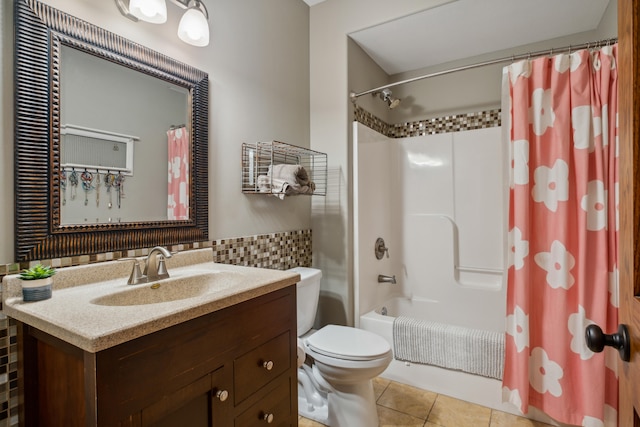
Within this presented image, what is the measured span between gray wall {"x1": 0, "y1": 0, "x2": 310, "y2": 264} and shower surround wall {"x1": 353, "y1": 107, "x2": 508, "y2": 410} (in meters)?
0.54

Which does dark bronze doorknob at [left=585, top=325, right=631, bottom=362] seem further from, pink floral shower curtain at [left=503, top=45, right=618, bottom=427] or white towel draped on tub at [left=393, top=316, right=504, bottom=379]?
white towel draped on tub at [left=393, top=316, right=504, bottom=379]

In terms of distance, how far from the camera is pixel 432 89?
281cm

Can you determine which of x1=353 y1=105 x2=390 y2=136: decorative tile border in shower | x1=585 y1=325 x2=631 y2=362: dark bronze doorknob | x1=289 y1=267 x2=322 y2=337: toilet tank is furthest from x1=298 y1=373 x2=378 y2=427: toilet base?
x1=353 y1=105 x2=390 y2=136: decorative tile border in shower

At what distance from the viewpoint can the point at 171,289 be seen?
4.08 feet

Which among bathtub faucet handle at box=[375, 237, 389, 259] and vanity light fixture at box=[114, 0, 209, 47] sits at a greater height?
vanity light fixture at box=[114, 0, 209, 47]

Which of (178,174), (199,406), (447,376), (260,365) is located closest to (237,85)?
(178,174)

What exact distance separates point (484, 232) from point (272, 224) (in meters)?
1.71

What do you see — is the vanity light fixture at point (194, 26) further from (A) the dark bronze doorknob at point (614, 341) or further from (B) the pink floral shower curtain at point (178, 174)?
(A) the dark bronze doorknob at point (614, 341)

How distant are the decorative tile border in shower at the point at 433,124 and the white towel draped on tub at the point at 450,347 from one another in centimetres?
152

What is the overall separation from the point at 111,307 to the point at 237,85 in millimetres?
1345

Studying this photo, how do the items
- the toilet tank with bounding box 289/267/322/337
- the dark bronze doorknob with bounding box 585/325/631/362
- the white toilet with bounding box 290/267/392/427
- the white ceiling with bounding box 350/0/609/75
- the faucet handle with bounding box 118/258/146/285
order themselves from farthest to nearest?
the white ceiling with bounding box 350/0/609/75
the toilet tank with bounding box 289/267/322/337
the white toilet with bounding box 290/267/392/427
the faucet handle with bounding box 118/258/146/285
the dark bronze doorknob with bounding box 585/325/631/362

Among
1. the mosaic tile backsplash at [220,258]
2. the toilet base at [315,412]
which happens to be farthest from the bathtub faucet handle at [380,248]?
the toilet base at [315,412]

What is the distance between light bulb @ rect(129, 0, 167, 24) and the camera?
124cm

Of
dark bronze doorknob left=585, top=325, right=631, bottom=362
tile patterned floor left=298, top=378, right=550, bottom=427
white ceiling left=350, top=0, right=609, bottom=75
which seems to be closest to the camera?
dark bronze doorknob left=585, top=325, right=631, bottom=362
